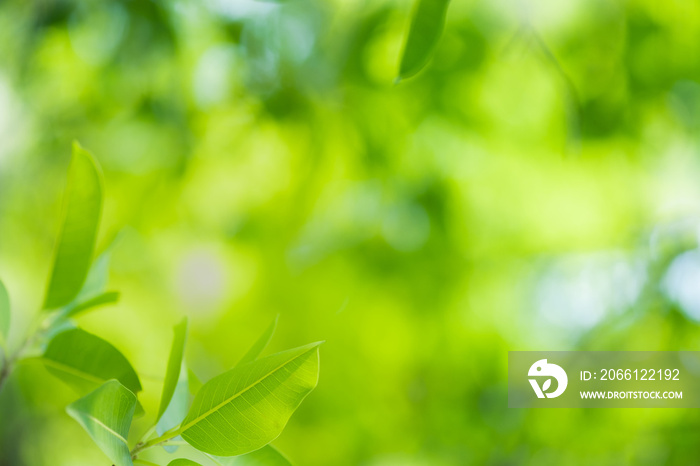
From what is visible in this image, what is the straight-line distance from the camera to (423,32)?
237 millimetres

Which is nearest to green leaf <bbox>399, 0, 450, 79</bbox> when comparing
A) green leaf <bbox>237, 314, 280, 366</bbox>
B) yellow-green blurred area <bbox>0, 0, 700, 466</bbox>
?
green leaf <bbox>237, 314, 280, 366</bbox>

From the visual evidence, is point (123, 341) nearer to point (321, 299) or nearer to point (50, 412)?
point (50, 412)

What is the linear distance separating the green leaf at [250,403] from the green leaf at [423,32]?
0.45ft

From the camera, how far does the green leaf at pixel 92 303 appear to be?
278mm

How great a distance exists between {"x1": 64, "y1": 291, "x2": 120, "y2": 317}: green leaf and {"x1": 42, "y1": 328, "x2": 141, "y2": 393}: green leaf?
24 mm

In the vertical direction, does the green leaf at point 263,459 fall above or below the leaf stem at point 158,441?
above

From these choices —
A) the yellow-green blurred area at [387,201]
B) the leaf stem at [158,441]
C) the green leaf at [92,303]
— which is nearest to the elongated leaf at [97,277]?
the green leaf at [92,303]

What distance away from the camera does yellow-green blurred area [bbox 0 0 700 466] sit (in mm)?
866

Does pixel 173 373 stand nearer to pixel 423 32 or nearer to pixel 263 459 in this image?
pixel 263 459

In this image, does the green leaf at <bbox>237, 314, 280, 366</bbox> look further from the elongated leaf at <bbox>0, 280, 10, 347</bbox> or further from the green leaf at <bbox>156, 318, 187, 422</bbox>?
the elongated leaf at <bbox>0, 280, 10, 347</bbox>

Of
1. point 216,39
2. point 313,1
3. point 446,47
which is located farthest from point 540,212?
point 216,39

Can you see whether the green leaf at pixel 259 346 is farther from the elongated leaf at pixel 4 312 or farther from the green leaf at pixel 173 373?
the elongated leaf at pixel 4 312

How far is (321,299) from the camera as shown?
1016 millimetres

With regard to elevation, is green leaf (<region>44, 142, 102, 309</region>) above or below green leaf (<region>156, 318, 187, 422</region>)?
above
